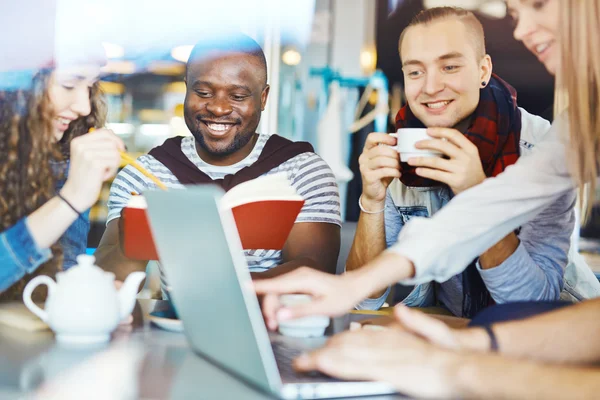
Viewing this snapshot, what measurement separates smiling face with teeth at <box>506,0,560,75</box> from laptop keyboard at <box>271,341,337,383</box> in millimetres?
741

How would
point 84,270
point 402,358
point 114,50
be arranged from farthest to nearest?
point 114,50 → point 84,270 → point 402,358

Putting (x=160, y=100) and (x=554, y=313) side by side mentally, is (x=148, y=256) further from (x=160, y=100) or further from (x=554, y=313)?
(x=160, y=100)

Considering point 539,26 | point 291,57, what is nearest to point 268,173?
point 539,26

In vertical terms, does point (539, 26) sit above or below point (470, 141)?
above

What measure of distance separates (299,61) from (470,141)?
105 inches

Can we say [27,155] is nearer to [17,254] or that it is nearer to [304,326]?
[17,254]

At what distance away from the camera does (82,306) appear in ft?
3.52

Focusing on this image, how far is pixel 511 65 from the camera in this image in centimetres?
395

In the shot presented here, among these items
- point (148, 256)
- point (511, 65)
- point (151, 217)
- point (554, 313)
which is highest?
point (511, 65)

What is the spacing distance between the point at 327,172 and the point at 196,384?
1472 mm

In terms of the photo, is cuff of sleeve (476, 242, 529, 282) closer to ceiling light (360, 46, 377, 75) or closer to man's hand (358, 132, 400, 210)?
man's hand (358, 132, 400, 210)

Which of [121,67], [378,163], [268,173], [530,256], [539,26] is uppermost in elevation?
[539,26]

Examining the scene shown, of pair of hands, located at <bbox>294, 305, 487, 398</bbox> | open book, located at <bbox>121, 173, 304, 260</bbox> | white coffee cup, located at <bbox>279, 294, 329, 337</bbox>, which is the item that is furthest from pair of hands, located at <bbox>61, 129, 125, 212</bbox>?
pair of hands, located at <bbox>294, 305, 487, 398</bbox>

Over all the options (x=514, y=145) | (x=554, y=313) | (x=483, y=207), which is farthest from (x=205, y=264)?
(x=514, y=145)
